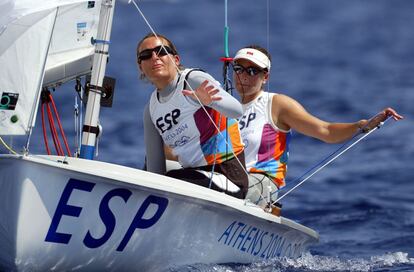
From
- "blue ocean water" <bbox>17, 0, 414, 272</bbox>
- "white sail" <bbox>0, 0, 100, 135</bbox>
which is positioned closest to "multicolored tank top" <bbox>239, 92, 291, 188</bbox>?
"blue ocean water" <bbox>17, 0, 414, 272</bbox>

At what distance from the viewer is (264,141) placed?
710 centimetres

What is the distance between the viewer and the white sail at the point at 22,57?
18.5ft

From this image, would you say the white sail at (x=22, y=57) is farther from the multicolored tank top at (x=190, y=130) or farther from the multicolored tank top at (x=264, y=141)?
the multicolored tank top at (x=264, y=141)

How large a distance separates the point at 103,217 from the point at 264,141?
1700 mm

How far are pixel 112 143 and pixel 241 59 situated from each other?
24.8 feet

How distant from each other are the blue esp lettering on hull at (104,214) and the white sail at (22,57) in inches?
15.8

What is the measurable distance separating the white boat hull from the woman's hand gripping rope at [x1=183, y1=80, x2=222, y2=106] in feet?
1.46

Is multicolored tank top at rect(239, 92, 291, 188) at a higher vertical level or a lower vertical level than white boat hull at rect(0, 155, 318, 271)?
higher

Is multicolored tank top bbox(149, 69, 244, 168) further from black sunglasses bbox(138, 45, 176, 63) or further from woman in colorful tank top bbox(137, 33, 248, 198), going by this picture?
black sunglasses bbox(138, 45, 176, 63)

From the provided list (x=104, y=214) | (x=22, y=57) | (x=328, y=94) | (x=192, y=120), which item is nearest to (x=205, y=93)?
(x=192, y=120)

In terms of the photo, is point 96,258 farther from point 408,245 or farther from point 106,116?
point 106,116

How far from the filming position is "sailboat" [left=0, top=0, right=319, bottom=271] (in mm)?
5512

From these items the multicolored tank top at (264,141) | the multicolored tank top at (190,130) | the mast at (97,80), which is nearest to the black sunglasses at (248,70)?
the multicolored tank top at (264,141)

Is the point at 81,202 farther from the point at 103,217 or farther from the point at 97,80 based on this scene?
the point at 97,80
